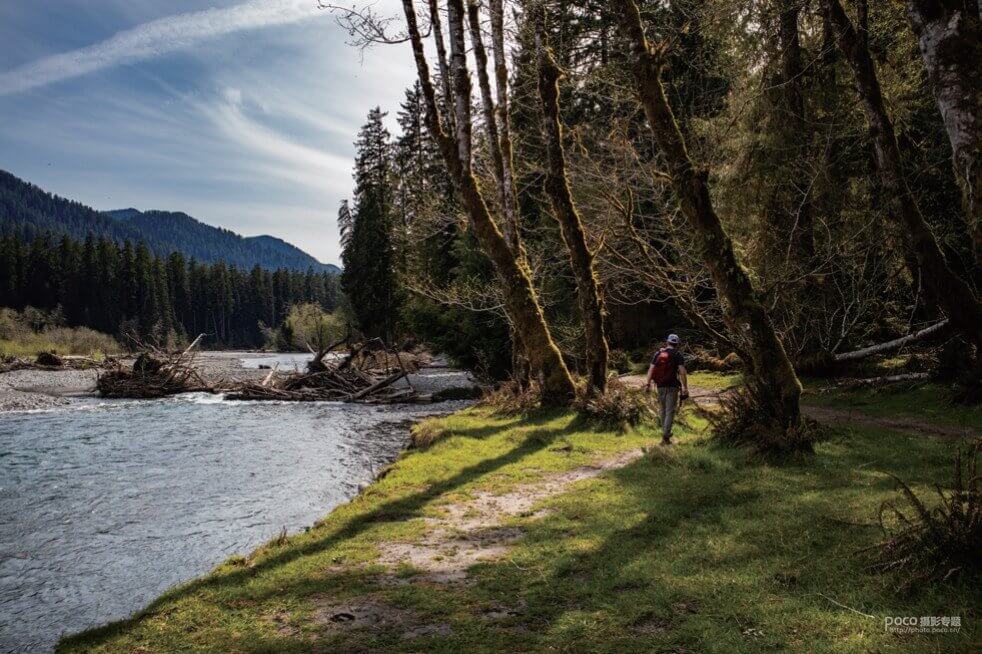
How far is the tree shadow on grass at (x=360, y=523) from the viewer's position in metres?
4.90

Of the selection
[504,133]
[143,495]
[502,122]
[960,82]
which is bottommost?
[143,495]

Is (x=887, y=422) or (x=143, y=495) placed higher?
(x=887, y=422)

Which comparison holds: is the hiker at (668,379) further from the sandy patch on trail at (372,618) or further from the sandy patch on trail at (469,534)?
the sandy patch on trail at (372,618)

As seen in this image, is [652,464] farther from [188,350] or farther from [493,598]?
[188,350]

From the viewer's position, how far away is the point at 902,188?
38.2 feet

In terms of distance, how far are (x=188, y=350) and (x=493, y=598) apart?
31606 mm

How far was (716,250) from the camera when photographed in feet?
30.1

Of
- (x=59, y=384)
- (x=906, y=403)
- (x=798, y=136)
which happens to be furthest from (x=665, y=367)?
(x=59, y=384)

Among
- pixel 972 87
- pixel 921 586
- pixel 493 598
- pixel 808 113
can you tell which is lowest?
pixel 493 598

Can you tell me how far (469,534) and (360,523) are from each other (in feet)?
4.98

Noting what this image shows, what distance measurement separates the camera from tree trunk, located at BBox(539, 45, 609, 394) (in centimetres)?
1366

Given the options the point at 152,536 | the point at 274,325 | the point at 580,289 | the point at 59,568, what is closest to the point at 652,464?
the point at 580,289

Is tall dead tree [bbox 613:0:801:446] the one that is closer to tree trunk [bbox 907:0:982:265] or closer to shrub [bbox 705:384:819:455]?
shrub [bbox 705:384:819:455]

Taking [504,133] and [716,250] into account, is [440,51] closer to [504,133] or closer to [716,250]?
[504,133]
